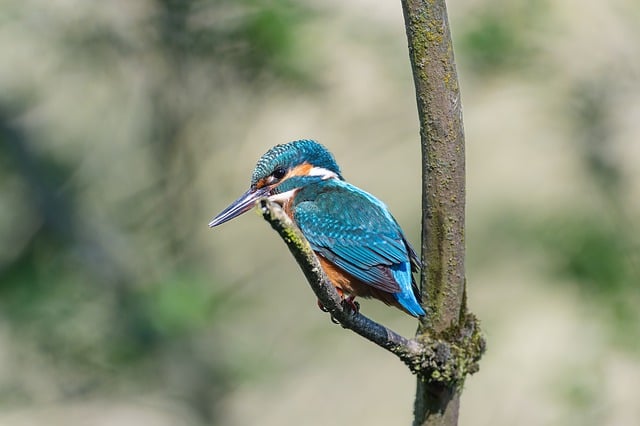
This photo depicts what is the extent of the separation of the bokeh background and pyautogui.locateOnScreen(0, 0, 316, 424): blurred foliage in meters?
0.01

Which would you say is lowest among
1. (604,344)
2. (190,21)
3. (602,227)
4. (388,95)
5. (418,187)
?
(604,344)

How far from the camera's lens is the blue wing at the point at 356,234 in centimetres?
249

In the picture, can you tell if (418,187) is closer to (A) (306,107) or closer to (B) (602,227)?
(A) (306,107)

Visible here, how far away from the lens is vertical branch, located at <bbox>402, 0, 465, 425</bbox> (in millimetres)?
1953

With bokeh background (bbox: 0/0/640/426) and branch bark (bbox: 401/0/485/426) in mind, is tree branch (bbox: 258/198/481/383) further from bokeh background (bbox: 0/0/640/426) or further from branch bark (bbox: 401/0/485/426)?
bokeh background (bbox: 0/0/640/426)

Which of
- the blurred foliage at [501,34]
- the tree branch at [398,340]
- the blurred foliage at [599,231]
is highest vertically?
the blurred foliage at [501,34]

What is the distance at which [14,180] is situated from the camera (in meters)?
5.33

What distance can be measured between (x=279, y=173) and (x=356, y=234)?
1.15 feet

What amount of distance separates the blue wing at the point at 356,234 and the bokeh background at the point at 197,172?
223cm

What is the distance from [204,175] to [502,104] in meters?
3.38

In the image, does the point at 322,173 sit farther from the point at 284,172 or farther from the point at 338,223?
the point at 338,223

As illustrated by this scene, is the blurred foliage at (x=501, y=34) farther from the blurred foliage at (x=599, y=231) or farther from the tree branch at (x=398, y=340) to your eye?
the tree branch at (x=398, y=340)

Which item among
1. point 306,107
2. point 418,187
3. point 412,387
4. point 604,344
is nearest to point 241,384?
point 306,107

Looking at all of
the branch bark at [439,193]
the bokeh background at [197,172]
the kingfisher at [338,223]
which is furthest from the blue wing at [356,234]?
the bokeh background at [197,172]
